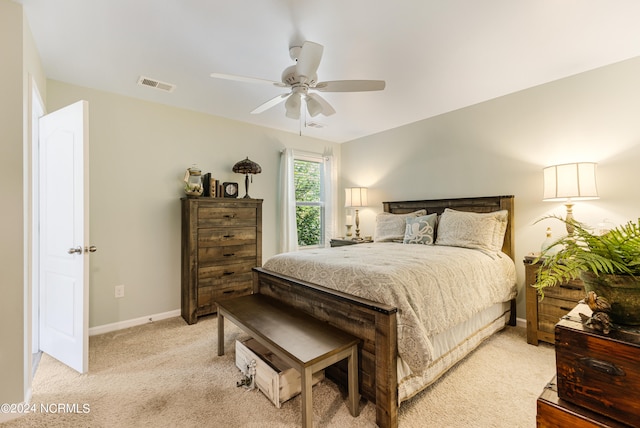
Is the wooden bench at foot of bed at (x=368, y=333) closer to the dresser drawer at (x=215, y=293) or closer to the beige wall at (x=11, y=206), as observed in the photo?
the dresser drawer at (x=215, y=293)

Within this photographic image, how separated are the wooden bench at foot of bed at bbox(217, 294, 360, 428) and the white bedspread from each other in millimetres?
281

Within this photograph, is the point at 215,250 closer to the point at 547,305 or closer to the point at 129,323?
the point at 129,323

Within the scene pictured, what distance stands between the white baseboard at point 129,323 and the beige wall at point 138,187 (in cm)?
4

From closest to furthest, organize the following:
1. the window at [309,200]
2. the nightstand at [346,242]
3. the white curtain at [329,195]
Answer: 1. the nightstand at [346,242]
2. the window at [309,200]
3. the white curtain at [329,195]

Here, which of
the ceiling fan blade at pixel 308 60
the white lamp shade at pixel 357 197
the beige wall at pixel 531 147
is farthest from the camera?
the white lamp shade at pixel 357 197

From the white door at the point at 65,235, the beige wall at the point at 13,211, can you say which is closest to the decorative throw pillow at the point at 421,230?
the white door at the point at 65,235

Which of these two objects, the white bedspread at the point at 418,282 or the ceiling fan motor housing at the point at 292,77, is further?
the ceiling fan motor housing at the point at 292,77

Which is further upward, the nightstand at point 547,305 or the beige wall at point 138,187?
the beige wall at point 138,187

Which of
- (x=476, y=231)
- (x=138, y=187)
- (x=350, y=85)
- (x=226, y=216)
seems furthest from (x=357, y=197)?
(x=138, y=187)

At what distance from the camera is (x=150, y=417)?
1664 mm

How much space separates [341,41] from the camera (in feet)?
6.97

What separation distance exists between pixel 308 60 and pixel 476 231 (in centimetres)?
227

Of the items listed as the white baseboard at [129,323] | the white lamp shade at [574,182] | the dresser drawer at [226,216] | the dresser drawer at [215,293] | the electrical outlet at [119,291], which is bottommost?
the white baseboard at [129,323]

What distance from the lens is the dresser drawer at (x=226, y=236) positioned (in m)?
3.18
